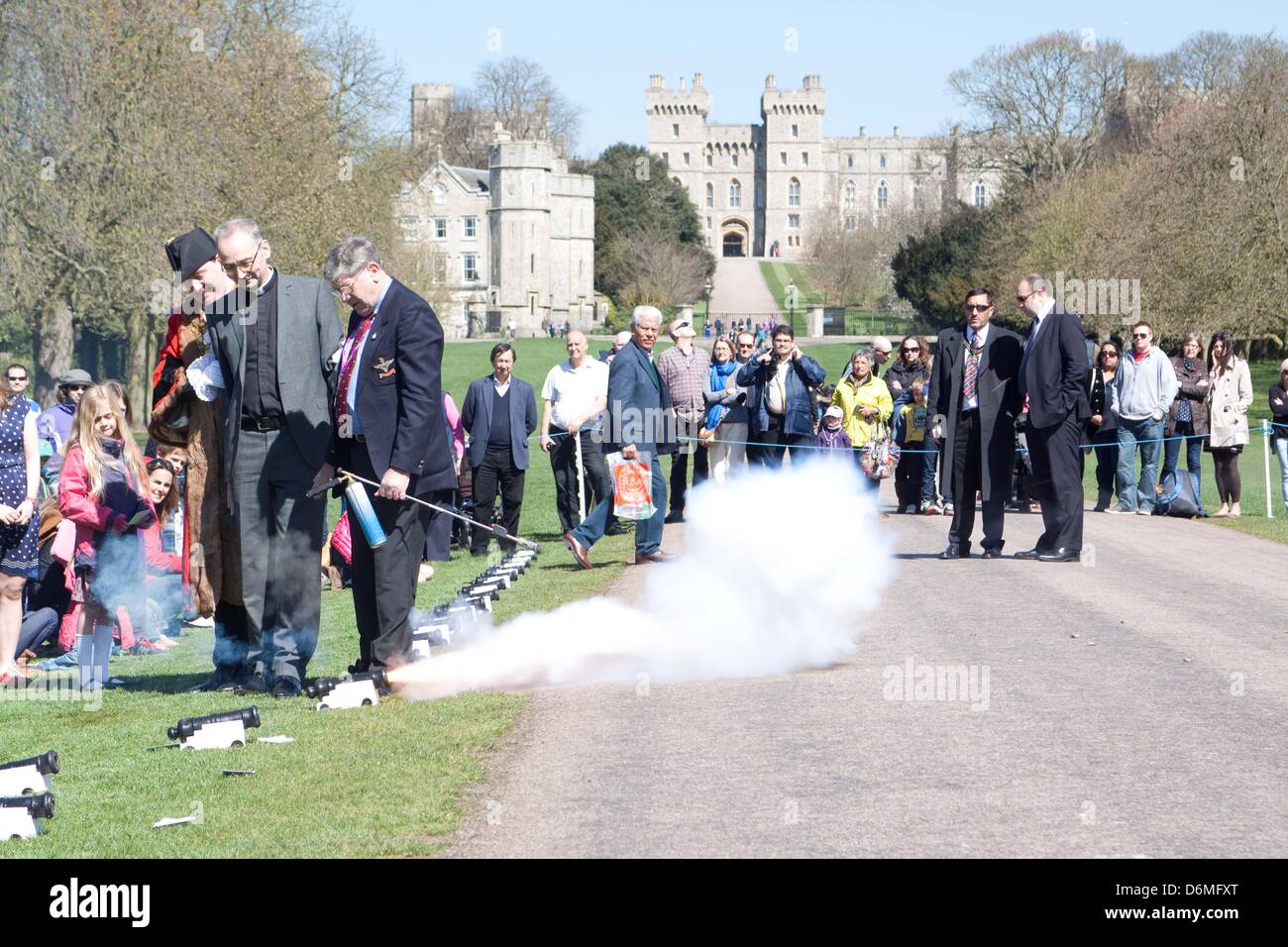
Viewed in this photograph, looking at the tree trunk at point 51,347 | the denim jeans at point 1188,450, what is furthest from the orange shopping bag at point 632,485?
the tree trunk at point 51,347

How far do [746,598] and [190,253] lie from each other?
12.8 feet

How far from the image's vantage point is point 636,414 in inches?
617

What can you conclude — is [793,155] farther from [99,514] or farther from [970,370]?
[99,514]

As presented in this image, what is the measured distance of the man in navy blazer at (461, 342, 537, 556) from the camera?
63.1 feet

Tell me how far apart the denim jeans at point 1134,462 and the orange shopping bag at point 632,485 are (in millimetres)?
8879

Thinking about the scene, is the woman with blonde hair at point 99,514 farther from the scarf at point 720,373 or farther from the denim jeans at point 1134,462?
the denim jeans at point 1134,462

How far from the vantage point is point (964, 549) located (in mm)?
16031

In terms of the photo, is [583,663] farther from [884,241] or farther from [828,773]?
[884,241]

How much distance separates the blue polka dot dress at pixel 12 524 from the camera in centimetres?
1166

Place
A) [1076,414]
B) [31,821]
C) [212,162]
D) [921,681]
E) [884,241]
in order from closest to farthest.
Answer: [31,821]
[921,681]
[1076,414]
[212,162]
[884,241]

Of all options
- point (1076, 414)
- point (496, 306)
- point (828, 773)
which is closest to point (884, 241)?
point (496, 306)

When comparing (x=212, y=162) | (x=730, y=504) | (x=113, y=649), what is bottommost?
(x=113, y=649)
